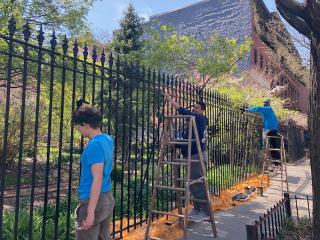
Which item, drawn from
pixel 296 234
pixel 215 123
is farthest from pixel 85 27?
pixel 296 234

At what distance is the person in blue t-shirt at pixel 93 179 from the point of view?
3.28m

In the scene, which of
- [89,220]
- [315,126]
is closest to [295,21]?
[315,126]

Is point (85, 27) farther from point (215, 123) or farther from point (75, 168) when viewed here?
point (75, 168)

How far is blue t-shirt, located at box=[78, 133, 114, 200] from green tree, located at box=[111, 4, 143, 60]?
1776 centimetres

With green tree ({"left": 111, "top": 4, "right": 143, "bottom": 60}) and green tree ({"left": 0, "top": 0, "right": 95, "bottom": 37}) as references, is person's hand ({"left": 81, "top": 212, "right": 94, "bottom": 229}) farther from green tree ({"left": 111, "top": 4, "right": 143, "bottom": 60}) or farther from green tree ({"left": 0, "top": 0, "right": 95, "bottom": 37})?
green tree ({"left": 111, "top": 4, "right": 143, "bottom": 60})

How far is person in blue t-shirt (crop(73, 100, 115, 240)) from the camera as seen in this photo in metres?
3.28

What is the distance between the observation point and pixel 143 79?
233 inches

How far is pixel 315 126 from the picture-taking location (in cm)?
489

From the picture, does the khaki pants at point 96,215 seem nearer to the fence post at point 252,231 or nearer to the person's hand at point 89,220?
the person's hand at point 89,220

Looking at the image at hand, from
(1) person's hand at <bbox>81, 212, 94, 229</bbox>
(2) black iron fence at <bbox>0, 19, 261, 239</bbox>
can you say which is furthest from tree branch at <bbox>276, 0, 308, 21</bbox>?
(1) person's hand at <bbox>81, 212, 94, 229</bbox>

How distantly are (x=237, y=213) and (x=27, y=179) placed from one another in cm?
719

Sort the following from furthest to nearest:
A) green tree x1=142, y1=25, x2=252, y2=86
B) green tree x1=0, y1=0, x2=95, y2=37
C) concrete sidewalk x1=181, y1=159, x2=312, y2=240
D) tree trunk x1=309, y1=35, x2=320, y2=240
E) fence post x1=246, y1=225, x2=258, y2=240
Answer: green tree x1=142, y1=25, x2=252, y2=86 < green tree x1=0, y1=0, x2=95, y2=37 < concrete sidewalk x1=181, y1=159, x2=312, y2=240 < tree trunk x1=309, y1=35, x2=320, y2=240 < fence post x1=246, y1=225, x2=258, y2=240

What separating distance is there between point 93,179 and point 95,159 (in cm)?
→ 18

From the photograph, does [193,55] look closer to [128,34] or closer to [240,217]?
[128,34]
